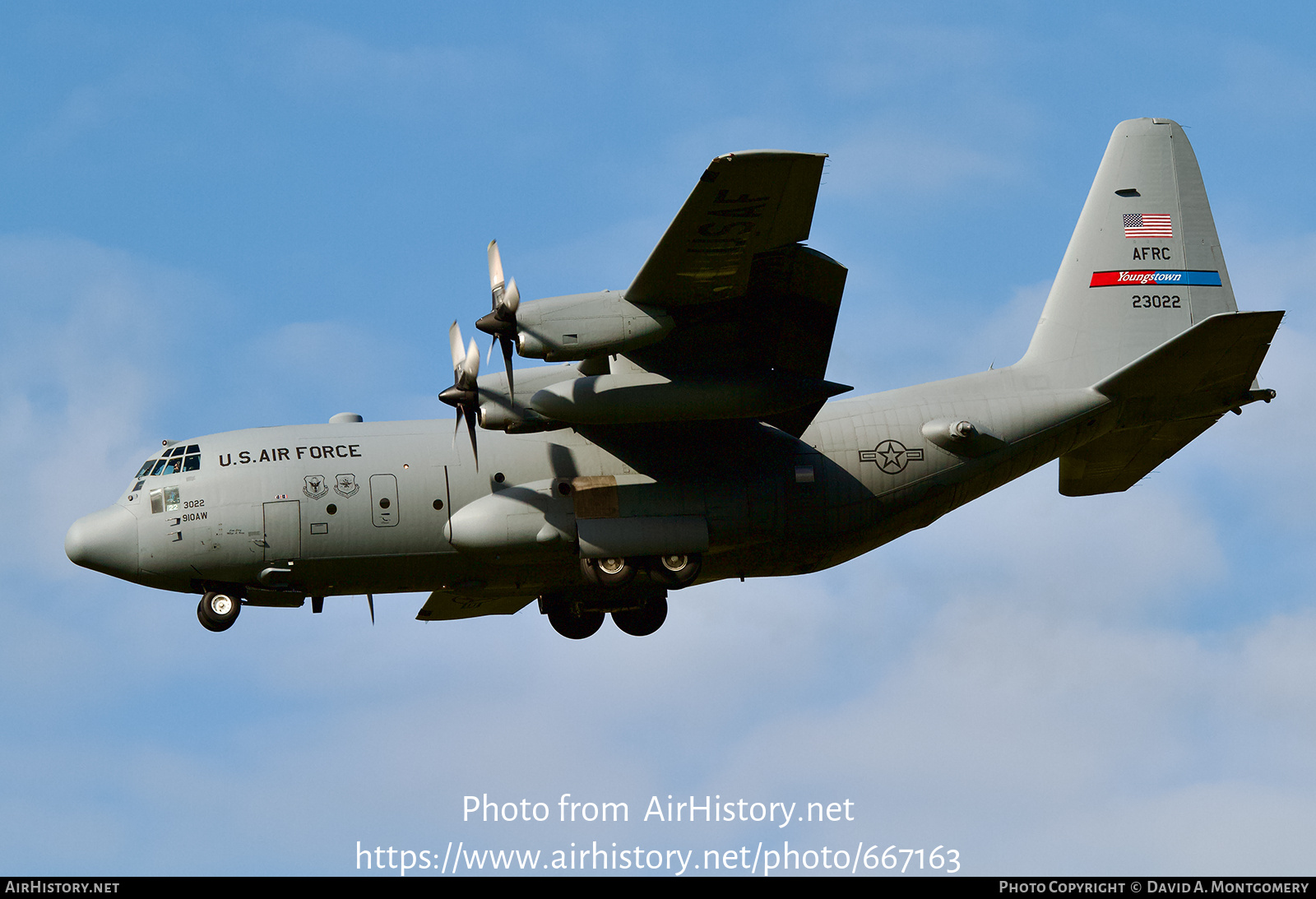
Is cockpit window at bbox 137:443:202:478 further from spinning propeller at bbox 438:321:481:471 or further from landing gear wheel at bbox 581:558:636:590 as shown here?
landing gear wheel at bbox 581:558:636:590

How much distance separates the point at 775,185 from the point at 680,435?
198 inches

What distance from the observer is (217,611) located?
2252 centimetres

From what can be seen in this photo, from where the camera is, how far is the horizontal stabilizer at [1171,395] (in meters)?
22.7

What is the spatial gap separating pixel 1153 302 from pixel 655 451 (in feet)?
28.8

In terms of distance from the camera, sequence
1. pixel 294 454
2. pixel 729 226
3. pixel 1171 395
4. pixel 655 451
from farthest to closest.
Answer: pixel 1171 395
pixel 655 451
pixel 294 454
pixel 729 226

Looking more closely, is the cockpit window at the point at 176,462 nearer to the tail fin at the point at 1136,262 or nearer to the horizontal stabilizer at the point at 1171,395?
the tail fin at the point at 1136,262

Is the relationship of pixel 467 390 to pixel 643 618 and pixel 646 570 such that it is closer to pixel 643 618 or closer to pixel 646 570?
pixel 646 570

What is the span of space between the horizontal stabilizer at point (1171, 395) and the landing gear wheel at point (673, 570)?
6849 millimetres

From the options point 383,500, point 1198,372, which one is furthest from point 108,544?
point 1198,372

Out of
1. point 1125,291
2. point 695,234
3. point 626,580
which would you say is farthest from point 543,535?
point 1125,291

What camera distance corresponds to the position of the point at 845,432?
23.4 m

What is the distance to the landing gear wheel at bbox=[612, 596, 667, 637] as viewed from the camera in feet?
A: 83.5

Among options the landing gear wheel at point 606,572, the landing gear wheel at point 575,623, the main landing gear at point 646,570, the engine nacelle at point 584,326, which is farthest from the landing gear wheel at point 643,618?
the engine nacelle at point 584,326

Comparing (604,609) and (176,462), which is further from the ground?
(176,462)
